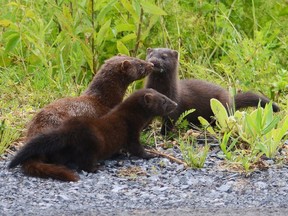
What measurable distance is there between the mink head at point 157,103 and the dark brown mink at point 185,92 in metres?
0.49

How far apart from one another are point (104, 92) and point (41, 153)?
138 centimetres

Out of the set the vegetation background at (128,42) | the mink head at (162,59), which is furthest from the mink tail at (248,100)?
the mink head at (162,59)

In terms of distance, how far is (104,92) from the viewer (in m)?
8.17

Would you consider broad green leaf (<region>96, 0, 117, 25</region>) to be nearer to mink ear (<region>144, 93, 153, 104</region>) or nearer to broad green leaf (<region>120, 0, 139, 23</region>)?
broad green leaf (<region>120, 0, 139, 23</region>)

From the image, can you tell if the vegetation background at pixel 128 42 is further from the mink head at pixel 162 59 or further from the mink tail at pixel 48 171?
the mink tail at pixel 48 171

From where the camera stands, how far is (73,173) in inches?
267

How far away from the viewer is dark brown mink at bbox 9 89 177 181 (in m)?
6.82

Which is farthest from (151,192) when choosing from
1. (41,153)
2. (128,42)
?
(128,42)

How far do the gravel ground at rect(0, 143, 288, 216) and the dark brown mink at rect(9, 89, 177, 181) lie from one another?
108mm

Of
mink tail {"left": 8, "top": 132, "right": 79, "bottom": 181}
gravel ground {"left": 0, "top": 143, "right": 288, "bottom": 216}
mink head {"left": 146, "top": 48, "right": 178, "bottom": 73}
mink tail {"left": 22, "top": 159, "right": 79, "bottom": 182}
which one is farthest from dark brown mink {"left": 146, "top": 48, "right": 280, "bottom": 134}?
mink tail {"left": 22, "top": 159, "right": 79, "bottom": 182}

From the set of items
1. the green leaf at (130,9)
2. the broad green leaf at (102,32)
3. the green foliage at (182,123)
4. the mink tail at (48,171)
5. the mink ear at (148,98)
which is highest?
the green leaf at (130,9)

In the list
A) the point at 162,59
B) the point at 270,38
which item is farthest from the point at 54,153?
the point at 270,38

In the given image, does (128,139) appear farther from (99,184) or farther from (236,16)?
(236,16)

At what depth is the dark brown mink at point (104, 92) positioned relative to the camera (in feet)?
24.9
